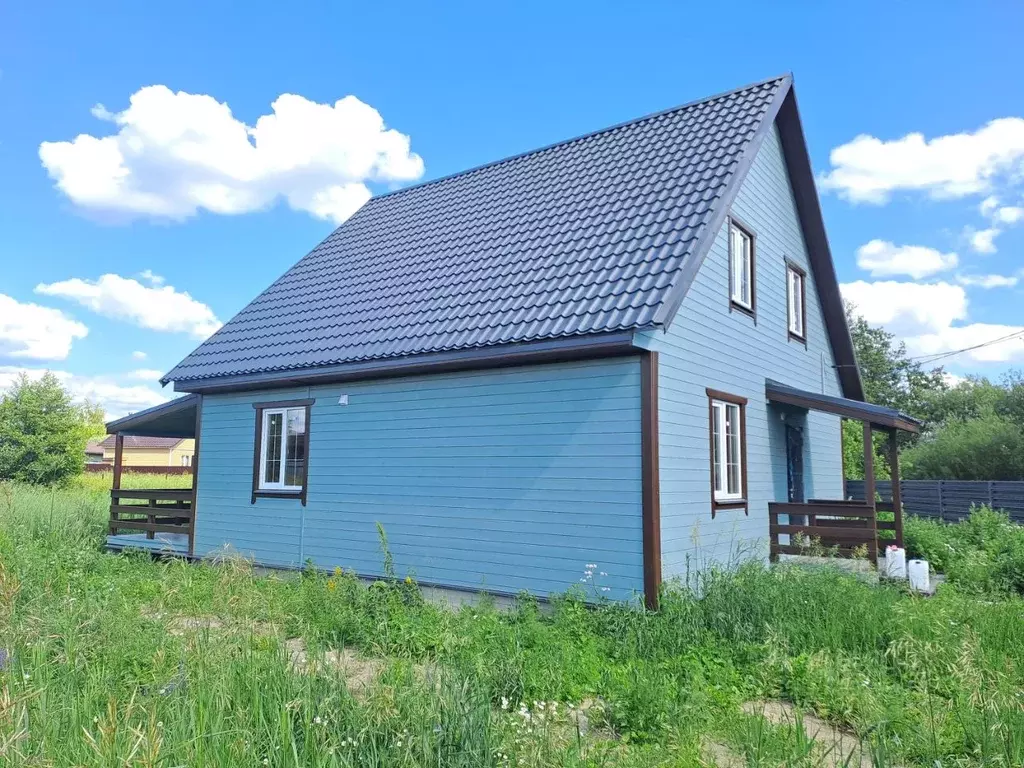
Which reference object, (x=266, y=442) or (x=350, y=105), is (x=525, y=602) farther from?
(x=350, y=105)

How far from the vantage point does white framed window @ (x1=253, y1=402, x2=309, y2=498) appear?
11.1 metres

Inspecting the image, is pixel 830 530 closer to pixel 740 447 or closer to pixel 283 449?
pixel 740 447

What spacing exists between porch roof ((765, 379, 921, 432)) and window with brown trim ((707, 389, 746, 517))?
1077mm

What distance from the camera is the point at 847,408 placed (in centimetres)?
1012

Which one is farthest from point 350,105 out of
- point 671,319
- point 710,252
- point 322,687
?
point 322,687

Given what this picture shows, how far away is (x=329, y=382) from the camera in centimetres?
1075

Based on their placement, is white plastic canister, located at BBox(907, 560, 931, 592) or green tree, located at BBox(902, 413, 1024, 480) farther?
green tree, located at BBox(902, 413, 1024, 480)

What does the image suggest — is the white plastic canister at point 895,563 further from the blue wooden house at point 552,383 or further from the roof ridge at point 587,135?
the roof ridge at point 587,135

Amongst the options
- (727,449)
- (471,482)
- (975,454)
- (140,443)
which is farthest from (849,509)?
(140,443)

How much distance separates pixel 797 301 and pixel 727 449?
188 inches

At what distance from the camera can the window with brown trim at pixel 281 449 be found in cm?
1103

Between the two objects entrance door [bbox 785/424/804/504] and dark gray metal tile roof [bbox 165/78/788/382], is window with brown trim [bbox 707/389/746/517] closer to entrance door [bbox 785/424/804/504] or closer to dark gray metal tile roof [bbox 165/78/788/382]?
dark gray metal tile roof [bbox 165/78/788/382]

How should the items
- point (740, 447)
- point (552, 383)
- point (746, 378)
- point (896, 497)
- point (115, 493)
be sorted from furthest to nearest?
point (115, 493)
point (746, 378)
point (896, 497)
point (740, 447)
point (552, 383)

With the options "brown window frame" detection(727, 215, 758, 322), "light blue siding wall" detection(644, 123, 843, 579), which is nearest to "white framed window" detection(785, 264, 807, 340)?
"light blue siding wall" detection(644, 123, 843, 579)
